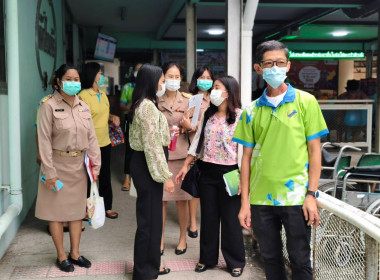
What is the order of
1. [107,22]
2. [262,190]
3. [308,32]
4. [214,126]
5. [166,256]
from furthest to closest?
[308,32] → [107,22] → [166,256] → [214,126] → [262,190]

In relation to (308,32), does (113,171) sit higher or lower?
lower

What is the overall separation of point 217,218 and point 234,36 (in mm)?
1961

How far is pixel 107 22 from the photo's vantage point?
11391 millimetres

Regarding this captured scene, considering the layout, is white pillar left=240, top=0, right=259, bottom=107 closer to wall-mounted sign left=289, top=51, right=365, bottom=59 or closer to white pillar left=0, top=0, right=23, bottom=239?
white pillar left=0, top=0, right=23, bottom=239

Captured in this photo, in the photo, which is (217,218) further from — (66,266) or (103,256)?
(66,266)

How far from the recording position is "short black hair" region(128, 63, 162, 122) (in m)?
3.23

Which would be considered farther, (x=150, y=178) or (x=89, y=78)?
(x=89, y=78)

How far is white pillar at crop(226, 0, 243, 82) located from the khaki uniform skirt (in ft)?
6.12

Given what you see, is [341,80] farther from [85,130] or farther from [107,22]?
[85,130]

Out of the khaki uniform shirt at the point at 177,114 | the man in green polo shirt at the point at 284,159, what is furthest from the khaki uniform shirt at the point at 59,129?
the man in green polo shirt at the point at 284,159

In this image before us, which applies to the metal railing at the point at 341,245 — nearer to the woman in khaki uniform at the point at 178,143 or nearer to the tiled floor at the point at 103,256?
the tiled floor at the point at 103,256

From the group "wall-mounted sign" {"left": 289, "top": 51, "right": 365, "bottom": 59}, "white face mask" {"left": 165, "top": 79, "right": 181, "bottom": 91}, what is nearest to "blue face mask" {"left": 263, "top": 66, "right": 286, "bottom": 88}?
"white face mask" {"left": 165, "top": 79, "right": 181, "bottom": 91}

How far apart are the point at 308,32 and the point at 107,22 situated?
18.8 feet

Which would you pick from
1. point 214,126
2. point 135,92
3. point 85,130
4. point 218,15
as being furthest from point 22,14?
point 218,15
